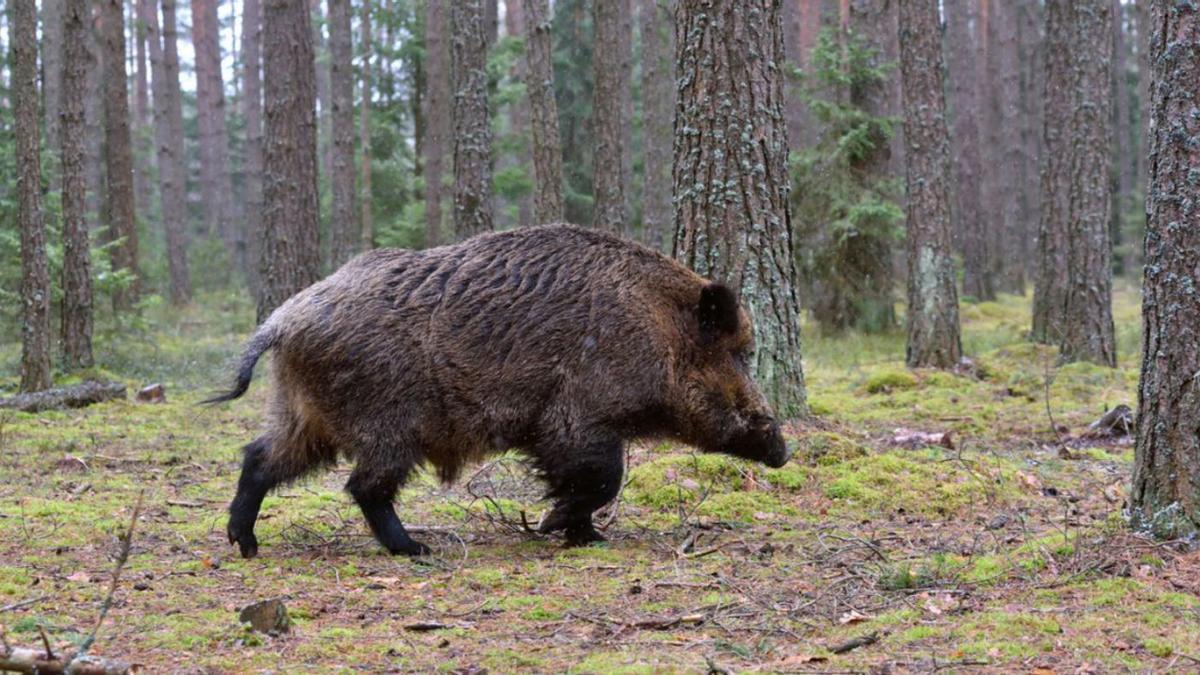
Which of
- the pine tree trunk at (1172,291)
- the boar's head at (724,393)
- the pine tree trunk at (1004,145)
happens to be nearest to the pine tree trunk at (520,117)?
the pine tree trunk at (1004,145)

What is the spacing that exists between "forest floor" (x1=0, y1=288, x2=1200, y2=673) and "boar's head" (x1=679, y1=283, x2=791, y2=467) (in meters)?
0.49

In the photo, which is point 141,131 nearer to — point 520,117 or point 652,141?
point 520,117

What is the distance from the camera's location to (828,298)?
1948 centimetres

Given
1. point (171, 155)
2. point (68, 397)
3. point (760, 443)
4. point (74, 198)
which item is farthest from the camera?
point (171, 155)

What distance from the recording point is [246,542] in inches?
249

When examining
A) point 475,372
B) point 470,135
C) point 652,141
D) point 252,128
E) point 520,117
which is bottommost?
point 475,372

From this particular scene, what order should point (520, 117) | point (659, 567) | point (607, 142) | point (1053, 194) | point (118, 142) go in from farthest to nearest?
1. point (520, 117)
2. point (118, 142)
3. point (607, 142)
4. point (1053, 194)
5. point (659, 567)

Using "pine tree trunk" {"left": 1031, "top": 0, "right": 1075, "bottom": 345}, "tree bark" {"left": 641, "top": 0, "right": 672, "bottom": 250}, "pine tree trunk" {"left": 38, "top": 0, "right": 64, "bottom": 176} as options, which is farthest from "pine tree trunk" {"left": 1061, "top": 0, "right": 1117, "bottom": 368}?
"pine tree trunk" {"left": 38, "top": 0, "right": 64, "bottom": 176}

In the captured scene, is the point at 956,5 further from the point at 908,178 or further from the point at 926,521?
the point at 926,521

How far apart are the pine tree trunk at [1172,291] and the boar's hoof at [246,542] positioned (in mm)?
4510

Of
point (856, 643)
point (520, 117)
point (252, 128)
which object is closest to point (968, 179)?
point (520, 117)

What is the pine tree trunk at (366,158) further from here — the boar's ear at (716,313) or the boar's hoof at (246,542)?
the boar's hoof at (246,542)

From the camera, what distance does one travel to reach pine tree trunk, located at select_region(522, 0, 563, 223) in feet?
57.0

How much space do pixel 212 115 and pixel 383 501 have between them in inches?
1445
